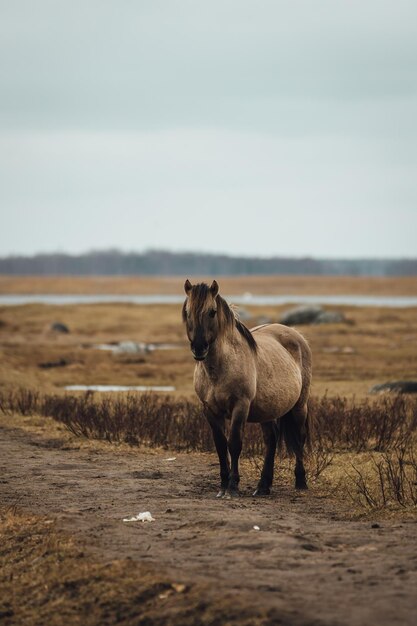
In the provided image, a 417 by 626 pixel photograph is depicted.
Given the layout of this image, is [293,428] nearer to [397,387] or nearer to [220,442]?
[220,442]

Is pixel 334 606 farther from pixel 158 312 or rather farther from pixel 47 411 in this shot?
pixel 158 312

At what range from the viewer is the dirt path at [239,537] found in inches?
245

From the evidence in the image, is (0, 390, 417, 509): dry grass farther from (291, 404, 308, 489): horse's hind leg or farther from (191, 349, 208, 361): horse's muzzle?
(191, 349, 208, 361): horse's muzzle

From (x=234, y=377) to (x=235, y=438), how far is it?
593mm

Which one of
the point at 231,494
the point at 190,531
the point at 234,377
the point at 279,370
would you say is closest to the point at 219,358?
the point at 234,377

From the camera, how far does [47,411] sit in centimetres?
1723

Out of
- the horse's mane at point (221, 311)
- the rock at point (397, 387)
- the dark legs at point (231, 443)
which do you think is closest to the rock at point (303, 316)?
the rock at point (397, 387)

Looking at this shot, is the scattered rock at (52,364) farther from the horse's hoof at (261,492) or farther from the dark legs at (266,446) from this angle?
the horse's hoof at (261,492)

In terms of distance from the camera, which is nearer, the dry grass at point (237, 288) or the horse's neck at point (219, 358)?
the horse's neck at point (219, 358)

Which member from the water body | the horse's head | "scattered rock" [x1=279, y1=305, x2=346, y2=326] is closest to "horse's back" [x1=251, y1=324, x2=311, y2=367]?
the horse's head

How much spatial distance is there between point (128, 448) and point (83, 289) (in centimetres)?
11917

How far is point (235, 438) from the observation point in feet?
32.0

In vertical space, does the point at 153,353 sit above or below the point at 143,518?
below

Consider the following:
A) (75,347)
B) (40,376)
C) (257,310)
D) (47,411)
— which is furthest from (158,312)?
(47,411)
